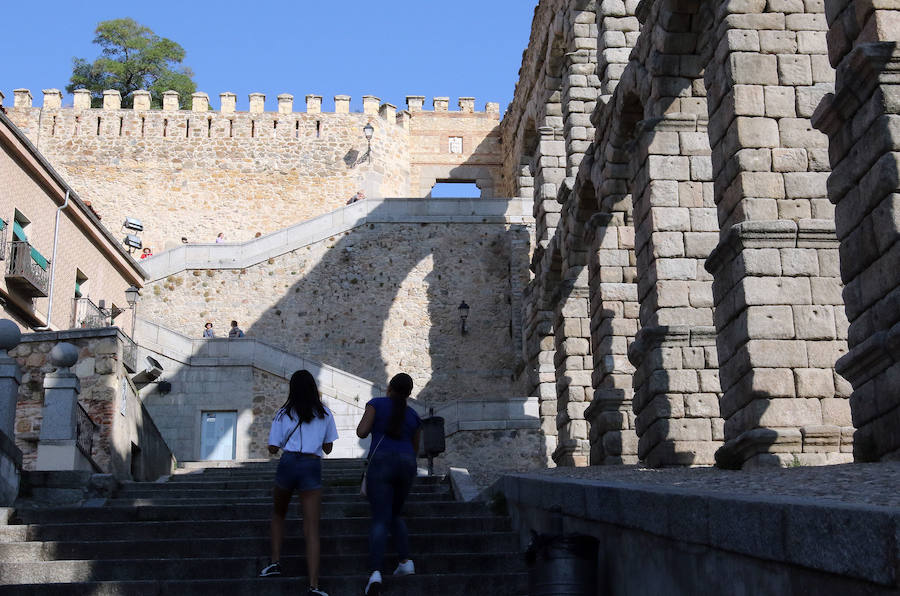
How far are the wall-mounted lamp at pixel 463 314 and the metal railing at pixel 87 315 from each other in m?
7.80

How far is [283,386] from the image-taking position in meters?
20.0

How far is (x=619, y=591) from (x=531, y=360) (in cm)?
1622

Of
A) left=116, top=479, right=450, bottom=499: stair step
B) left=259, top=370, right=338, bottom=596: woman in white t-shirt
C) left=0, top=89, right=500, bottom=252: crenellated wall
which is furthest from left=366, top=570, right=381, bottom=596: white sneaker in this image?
left=0, top=89, right=500, bottom=252: crenellated wall

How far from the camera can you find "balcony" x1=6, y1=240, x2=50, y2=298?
19.5m

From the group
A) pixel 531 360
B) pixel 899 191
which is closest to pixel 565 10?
pixel 531 360

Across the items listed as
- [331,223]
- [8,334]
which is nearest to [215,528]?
[8,334]

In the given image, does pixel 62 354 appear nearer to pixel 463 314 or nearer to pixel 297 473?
pixel 297 473

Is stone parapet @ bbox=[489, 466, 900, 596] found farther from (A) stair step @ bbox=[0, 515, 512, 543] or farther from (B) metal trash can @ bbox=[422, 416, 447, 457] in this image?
(B) metal trash can @ bbox=[422, 416, 447, 457]

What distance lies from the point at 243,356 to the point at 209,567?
539 inches

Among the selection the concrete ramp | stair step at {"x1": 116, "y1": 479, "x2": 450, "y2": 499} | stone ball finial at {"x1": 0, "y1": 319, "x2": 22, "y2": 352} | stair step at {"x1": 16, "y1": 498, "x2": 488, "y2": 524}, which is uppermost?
the concrete ramp

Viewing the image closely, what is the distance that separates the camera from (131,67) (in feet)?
134

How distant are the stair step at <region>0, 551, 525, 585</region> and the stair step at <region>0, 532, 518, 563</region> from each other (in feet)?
1.17

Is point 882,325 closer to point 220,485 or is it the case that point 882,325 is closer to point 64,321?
point 220,485

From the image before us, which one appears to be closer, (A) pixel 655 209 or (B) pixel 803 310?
(B) pixel 803 310
